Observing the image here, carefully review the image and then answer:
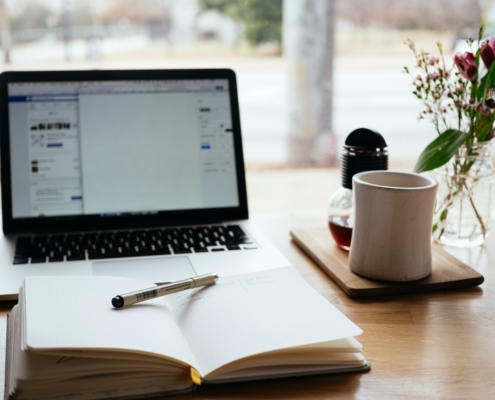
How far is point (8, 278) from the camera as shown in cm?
84

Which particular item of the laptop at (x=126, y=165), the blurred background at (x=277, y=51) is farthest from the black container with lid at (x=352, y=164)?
the blurred background at (x=277, y=51)

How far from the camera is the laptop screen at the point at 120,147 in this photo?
1.04m

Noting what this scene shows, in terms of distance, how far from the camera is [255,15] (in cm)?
443

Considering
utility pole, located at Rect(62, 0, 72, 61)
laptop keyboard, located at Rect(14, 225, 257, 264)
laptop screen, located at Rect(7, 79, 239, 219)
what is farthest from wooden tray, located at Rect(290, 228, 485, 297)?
utility pole, located at Rect(62, 0, 72, 61)

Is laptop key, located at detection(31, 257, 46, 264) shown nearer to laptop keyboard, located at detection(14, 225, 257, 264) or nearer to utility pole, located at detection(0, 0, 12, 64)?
laptop keyboard, located at detection(14, 225, 257, 264)

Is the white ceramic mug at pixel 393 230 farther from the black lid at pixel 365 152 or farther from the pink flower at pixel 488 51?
the pink flower at pixel 488 51

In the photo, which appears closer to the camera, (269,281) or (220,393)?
(220,393)

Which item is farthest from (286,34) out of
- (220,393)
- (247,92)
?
(220,393)

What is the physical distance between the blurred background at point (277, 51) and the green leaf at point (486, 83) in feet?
10.1

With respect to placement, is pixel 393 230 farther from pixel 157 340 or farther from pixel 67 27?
pixel 67 27

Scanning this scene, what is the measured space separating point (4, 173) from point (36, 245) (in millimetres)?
152

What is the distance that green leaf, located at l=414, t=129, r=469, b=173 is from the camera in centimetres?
94

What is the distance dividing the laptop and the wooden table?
0.72 ft

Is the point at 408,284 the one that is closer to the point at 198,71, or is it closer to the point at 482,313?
the point at 482,313
